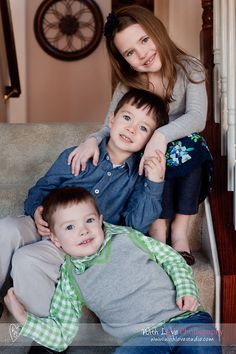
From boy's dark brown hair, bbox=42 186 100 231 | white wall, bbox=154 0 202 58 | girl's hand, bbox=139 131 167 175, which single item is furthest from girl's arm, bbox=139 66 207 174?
white wall, bbox=154 0 202 58

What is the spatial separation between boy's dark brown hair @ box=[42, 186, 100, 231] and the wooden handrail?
254 cm

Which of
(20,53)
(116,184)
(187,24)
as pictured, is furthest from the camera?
(20,53)

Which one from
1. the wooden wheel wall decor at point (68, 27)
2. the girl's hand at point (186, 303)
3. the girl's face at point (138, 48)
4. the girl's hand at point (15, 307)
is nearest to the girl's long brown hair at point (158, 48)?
the girl's face at point (138, 48)

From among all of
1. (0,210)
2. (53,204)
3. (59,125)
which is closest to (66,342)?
(53,204)

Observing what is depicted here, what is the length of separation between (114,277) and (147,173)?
0.34 metres

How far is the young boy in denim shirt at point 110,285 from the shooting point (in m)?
1.29

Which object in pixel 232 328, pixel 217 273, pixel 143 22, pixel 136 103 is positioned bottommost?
pixel 232 328

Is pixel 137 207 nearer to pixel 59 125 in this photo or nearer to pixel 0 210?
pixel 0 210

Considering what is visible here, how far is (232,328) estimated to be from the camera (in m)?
1.51

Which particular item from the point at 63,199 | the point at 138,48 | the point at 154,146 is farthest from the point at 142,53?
the point at 63,199

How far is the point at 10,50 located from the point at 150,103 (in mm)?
2506

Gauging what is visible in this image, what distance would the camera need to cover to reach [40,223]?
150 cm

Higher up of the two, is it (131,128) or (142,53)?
(142,53)

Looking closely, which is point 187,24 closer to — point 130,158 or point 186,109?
point 186,109
